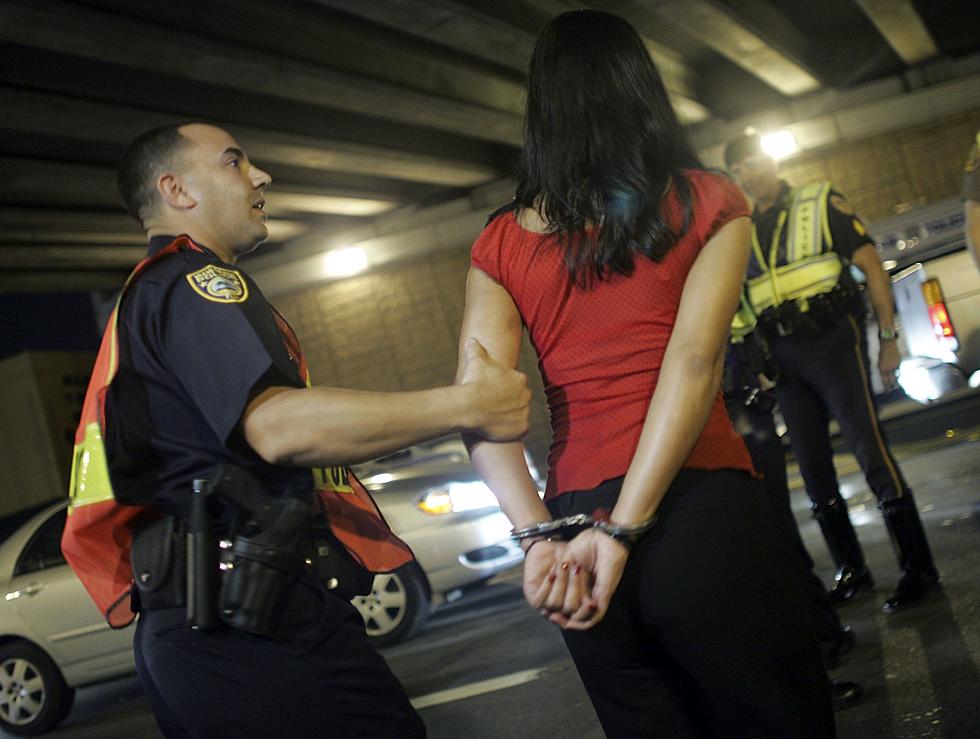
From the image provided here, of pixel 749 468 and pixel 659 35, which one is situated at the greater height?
pixel 659 35

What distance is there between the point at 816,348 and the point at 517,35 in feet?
21.7

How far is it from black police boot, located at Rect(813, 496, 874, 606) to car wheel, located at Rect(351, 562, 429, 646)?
120 inches

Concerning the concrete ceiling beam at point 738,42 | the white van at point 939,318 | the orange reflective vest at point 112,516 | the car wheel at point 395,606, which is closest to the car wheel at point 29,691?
the car wheel at point 395,606

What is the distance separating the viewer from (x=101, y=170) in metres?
10.9

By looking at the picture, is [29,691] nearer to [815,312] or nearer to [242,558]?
[815,312]

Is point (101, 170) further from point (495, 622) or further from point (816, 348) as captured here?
point (816, 348)

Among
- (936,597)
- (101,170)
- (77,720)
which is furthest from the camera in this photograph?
(101,170)

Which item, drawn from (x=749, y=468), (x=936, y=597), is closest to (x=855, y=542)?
(x=936, y=597)

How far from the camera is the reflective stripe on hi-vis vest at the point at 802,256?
14.8 ft

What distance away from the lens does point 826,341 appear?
445 centimetres

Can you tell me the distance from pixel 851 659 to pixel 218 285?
3.11 m

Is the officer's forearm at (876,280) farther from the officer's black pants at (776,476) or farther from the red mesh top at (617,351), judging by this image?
the red mesh top at (617,351)

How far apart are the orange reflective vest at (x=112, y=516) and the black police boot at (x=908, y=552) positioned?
115 inches

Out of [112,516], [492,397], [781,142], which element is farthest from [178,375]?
[781,142]
